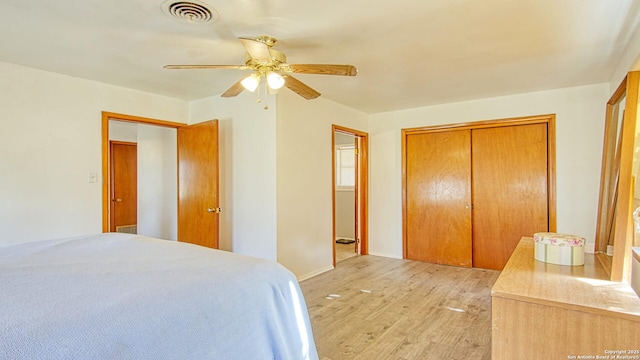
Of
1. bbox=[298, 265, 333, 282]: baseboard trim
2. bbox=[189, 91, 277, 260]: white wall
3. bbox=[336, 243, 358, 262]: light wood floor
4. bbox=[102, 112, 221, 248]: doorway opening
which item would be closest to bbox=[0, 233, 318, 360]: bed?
bbox=[189, 91, 277, 260]: white wall

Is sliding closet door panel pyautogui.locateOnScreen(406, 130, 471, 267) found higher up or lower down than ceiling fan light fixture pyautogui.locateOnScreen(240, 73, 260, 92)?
lower down

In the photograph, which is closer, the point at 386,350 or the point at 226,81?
the point at 386,350

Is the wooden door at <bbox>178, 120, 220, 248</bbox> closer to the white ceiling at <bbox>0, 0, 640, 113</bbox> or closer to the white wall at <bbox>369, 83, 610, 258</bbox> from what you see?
the white ceiling at <bbox>0, 0, 640, 113</bbox>

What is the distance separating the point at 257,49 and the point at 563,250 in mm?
2213

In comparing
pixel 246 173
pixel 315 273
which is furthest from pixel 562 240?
pixel 246 173

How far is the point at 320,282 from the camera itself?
3770mm

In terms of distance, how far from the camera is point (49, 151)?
3174mm

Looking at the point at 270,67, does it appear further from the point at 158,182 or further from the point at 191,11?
the point at 158,182

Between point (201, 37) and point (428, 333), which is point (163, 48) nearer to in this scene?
point (201, 37)

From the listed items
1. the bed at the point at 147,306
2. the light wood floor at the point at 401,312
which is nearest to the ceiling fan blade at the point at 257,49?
the bed at the point at 147,306

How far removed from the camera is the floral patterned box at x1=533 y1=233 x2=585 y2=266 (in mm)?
1896

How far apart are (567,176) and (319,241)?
2.95m

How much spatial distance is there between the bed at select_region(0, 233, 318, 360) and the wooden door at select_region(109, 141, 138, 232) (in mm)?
5037

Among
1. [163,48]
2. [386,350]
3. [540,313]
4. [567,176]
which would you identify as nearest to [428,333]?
[386,350]
